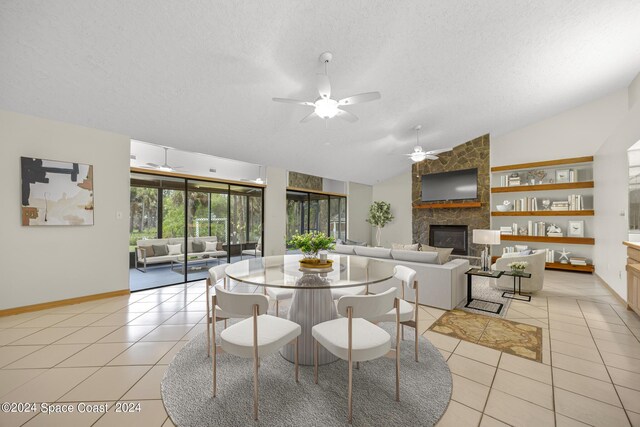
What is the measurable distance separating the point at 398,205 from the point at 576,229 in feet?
14.6

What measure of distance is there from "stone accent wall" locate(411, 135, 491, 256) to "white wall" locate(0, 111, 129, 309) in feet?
24.6

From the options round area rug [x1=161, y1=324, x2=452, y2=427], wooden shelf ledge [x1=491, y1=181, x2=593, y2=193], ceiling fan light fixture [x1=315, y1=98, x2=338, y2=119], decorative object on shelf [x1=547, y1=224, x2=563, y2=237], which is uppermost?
ceiling fan light fixture [x1=315, y1=98, x2=338, y2=119]

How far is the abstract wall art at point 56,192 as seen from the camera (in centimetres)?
340

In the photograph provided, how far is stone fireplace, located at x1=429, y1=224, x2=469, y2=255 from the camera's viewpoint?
7.35m

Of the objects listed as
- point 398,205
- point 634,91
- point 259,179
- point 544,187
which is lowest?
point 398,205

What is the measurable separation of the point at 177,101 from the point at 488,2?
12.9 feet

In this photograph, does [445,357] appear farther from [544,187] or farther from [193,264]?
[544,187]

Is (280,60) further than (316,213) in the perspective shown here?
No

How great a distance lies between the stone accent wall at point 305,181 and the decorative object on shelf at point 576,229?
6.35 meters

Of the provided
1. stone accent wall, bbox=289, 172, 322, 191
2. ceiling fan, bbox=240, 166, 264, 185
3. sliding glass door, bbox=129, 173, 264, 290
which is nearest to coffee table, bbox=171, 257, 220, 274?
sliding glass door, bbox=129, 173, 264, 290

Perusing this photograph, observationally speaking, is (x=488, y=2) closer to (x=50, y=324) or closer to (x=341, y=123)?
(x=341, y=123)

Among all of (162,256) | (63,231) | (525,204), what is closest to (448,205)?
(525,204)

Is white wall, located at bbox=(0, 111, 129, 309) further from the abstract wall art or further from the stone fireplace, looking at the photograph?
Answer: the stone fireplace

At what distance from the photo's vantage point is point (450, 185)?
25.0 feet
